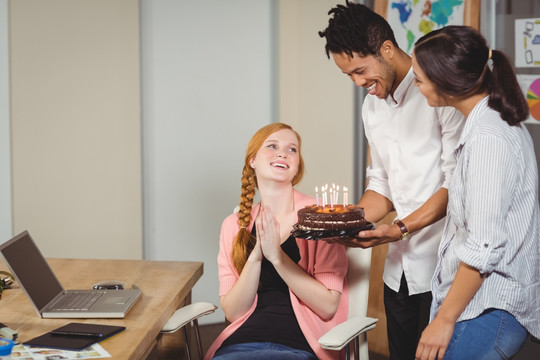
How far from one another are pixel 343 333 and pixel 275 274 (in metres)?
0.44

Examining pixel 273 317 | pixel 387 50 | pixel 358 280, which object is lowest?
pixel 273 317

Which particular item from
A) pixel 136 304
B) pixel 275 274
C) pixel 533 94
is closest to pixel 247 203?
pixel 275 274

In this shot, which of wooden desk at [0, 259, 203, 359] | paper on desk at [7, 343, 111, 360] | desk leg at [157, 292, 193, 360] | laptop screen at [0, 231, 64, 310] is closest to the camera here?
paper on desk at [7, 343, 111, 360]

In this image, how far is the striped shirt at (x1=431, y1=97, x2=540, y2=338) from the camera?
1.52 m

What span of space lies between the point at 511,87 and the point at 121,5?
9.75 feet

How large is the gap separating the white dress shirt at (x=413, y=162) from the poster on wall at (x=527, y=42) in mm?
1050

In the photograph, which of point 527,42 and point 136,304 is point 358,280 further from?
point 527,42

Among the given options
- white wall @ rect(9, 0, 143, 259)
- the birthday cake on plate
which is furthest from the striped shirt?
white wall @ rect(9, 0, 143, 259)

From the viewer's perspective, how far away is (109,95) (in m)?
4.10

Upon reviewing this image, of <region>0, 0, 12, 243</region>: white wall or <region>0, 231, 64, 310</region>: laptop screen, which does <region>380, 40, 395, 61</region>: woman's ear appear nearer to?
<region>0, 231, 64, 310</region>: laptop screen

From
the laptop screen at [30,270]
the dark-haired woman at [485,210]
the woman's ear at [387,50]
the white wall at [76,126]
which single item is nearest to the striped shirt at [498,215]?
the dark-haired woman at [485,210]

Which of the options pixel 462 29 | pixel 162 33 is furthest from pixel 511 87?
pixel 162 33

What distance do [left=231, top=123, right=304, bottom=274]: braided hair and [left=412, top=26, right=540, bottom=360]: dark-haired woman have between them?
0.87 metres

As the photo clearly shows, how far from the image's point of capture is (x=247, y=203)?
244 cm
